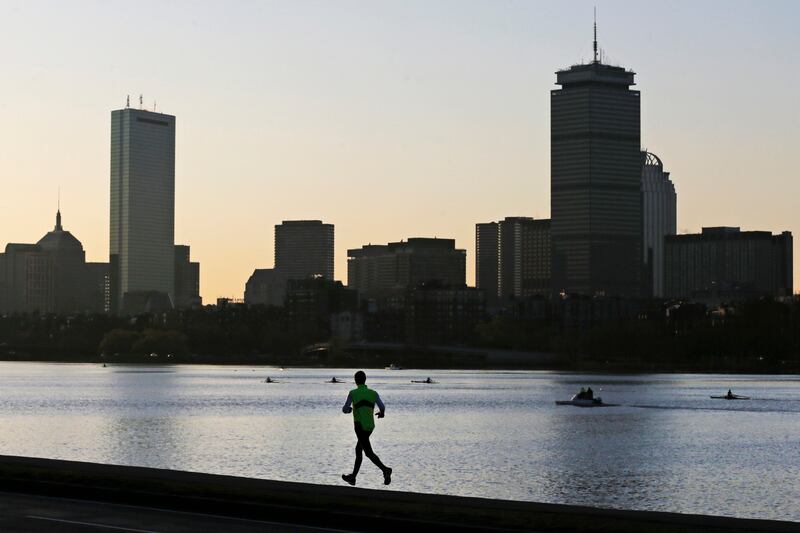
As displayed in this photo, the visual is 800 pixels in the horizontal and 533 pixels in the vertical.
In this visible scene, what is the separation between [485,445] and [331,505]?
6097cm

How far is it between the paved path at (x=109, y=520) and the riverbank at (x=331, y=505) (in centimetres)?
75

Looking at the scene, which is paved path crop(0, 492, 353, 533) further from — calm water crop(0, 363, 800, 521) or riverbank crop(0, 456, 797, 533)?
calm water crop(0, 363, 800, 521)

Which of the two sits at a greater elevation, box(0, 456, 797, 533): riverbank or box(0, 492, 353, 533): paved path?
box(0, 456, 797, 533): riverbank

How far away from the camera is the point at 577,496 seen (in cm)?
6344

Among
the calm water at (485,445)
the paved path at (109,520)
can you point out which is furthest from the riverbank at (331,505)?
the calm water at (485,445)

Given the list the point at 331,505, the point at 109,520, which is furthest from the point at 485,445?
the point at 109,520

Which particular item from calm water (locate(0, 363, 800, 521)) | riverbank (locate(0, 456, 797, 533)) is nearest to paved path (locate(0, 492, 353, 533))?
riverbank (locate(0, 456, 797, 533))

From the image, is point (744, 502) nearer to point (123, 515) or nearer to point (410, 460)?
point (410, 460)

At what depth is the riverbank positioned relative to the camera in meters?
33.3

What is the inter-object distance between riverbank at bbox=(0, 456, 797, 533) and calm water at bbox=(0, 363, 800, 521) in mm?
21676

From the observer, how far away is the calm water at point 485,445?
66.9 m

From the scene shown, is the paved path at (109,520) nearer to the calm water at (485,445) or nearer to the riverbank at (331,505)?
the riverbank at (331,505)

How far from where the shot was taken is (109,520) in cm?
3509

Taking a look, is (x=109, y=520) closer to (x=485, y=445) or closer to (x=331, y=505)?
(x=331, y=505)
